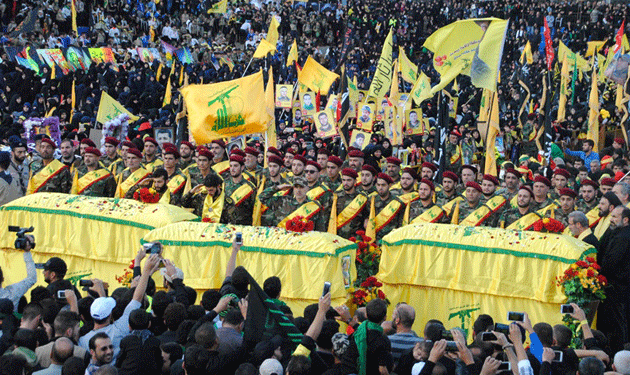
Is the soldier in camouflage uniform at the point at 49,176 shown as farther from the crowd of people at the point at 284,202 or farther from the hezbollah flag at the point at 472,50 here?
the hezbollah flag at the point at 472,50

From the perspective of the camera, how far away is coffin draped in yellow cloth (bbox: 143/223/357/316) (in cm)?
995

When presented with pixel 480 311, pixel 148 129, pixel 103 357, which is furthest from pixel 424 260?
pixel 148 129

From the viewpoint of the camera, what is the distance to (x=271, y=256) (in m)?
10.1

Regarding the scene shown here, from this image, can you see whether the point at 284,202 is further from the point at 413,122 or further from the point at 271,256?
the point at 413,122

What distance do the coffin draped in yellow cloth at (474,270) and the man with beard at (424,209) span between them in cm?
115

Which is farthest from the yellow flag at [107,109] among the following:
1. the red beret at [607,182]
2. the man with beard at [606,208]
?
the man with beard at [606,208]

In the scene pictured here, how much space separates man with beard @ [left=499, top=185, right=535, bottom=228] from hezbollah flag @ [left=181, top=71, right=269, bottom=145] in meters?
3.94

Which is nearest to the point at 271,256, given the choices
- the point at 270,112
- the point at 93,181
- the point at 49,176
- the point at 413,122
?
the point at 93,181

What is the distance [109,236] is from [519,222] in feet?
16.3

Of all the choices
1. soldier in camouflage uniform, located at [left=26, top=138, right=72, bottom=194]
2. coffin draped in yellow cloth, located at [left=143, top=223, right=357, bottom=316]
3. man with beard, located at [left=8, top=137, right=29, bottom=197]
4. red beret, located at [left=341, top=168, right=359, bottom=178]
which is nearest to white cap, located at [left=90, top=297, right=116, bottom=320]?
coffin draped in yellow cloth, located at [left=143, top=223, right=357, bottom=316]

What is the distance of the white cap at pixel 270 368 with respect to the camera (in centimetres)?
585

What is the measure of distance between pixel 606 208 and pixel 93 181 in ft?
22.9

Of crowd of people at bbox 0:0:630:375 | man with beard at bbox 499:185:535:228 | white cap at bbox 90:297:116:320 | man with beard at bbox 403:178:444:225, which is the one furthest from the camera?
man with beard at bbox 403:178:444:225

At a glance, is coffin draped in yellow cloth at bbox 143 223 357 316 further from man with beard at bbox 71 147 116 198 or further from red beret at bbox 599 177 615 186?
red beret at bbox 599 177 615 186
